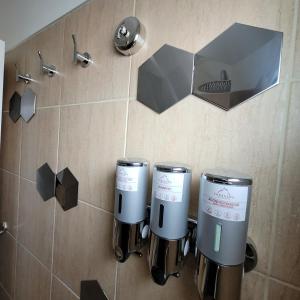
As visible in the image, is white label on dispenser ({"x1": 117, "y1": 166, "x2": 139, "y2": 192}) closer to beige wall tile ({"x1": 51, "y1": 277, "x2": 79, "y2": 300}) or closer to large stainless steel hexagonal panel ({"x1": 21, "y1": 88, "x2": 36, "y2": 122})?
beige wall tile ({"x1": 51, "y1": 277, "x2": 79, "y2": 300})

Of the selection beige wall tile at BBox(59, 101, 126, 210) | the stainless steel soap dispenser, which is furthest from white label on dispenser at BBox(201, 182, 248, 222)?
beige wall tile at BBox(59, 101, 126, 210)

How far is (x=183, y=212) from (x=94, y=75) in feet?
1.68

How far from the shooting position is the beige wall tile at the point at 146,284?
45cm

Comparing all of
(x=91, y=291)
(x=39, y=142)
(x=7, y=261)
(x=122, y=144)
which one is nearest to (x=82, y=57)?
(x=122, y=144)

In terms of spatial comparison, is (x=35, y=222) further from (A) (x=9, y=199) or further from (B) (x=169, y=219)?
(B) (x=169, y=219)

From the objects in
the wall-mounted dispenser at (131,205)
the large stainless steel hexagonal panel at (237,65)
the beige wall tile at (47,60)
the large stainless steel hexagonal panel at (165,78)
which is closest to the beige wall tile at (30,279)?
the wall-mounted dispenser at (131,205)

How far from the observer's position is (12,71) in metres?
1.08

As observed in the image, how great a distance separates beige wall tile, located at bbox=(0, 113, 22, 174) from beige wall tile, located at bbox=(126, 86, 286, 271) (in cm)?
79

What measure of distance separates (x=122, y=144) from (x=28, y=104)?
63cm

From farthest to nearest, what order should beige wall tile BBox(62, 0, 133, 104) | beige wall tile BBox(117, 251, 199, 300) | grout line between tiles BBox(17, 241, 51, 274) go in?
grout line between tiles BBox(17, 241, 51, 274) → beige wall tile BBox(62, 0, 133, 104) → beige wall tile BBox(117, 251, 199, 300)

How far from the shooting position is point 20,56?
3.37ft

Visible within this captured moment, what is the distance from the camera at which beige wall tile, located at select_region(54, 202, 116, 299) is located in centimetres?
62

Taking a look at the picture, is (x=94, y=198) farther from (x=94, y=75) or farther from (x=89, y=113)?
(x=94, y=75)

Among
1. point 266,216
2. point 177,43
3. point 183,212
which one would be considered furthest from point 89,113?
point 266,216
